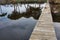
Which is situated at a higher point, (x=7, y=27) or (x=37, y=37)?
(x=37, y=37)

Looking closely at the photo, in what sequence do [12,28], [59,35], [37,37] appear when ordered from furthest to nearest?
[12,28]
[59,35]
[37,37]

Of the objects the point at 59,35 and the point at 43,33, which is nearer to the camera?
the point at 43,33

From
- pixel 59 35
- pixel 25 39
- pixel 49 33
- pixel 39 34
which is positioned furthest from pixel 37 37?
pixel 59 35

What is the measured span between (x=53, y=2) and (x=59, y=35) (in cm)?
750

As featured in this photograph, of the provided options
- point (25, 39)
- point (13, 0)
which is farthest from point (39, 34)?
point (13, 0)

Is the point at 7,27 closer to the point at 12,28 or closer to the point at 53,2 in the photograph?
the point at 12,28

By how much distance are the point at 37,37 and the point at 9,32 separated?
2.19 meters

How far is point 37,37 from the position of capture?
2.23 m

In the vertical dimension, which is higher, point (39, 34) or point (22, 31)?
point (39, 34)

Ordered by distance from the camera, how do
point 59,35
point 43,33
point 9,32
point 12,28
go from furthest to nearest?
point 12,28 < point 9,32 < point 59,35 < point 43,33

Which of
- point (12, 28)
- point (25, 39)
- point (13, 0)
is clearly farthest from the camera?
point (13, 0)

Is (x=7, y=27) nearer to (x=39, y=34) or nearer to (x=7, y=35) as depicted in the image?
(x=7, y=35)

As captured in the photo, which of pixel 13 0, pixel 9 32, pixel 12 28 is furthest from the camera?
pixel 13 0

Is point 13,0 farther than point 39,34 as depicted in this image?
Yes
